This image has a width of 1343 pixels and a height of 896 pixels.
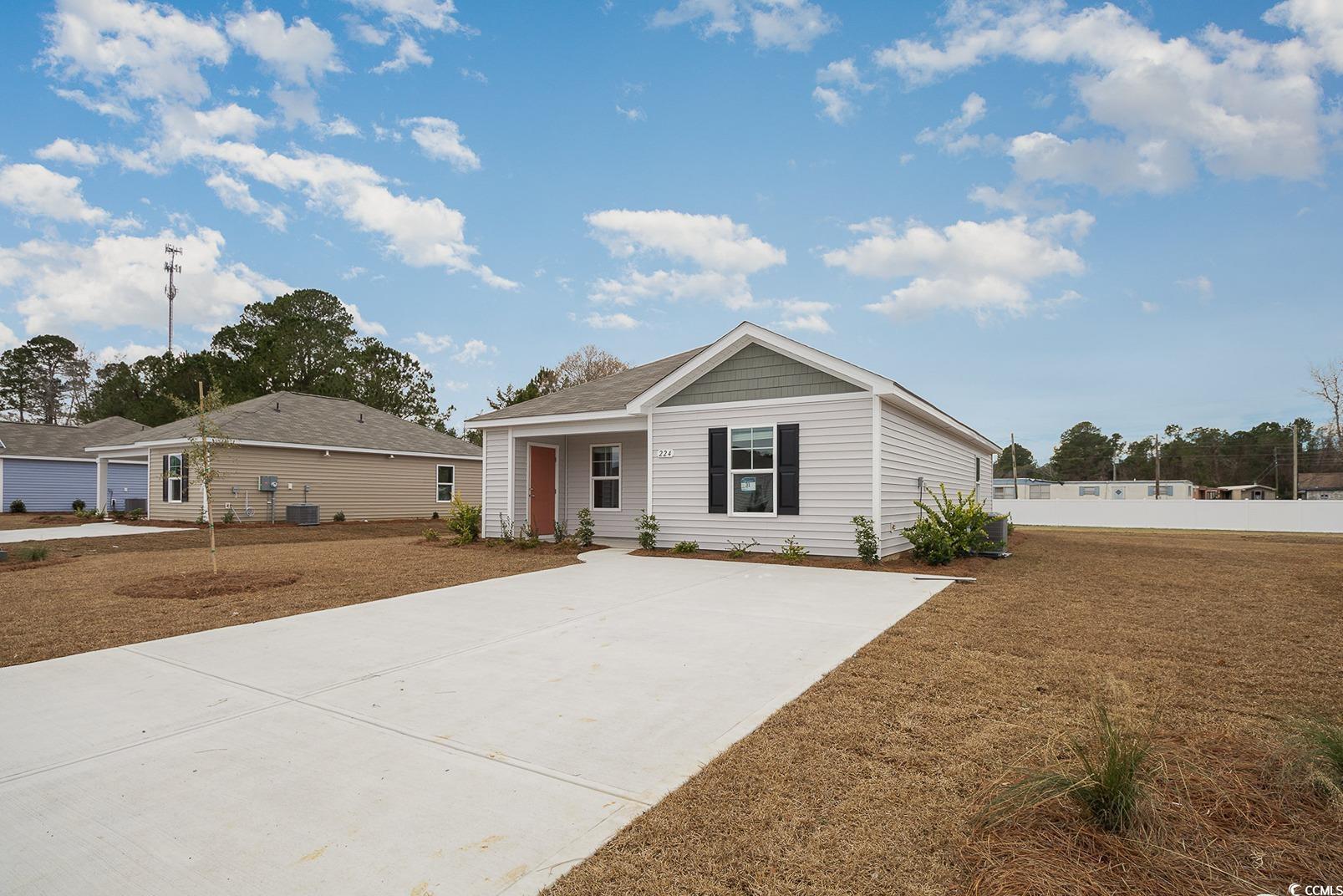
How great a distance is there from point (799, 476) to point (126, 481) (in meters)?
32.7

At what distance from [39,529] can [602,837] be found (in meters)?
24.9

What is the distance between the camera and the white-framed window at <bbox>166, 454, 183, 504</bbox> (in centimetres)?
2025

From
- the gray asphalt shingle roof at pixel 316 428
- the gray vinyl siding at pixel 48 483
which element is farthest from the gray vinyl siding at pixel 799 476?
the gray vinyl siding at pixel 48 483

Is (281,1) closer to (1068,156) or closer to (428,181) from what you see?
(428,181)

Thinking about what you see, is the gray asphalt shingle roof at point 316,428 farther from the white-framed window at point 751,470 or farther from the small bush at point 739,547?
the small bush at point 739,547

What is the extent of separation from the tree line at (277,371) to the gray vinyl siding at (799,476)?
2554 cm

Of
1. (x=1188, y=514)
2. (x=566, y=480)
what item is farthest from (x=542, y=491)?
(x=1188, y=514)

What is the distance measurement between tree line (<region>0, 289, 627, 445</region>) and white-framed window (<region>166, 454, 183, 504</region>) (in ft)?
54.1

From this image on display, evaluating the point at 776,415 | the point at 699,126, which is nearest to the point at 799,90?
the point at 699,126

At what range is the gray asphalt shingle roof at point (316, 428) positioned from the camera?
2056cm

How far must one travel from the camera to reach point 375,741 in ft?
11.5

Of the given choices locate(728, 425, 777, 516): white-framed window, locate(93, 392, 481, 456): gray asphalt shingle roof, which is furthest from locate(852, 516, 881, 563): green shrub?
locate(93, 392, 481, 456): gray asphalt shingle roof

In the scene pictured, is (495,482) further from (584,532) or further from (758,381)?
(758,381)

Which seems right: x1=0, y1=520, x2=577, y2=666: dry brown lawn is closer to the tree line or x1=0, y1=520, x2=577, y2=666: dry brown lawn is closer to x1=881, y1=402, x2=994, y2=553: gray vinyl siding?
x1=881, y1=402, x2=994, y2=553: gray vinyl siding
